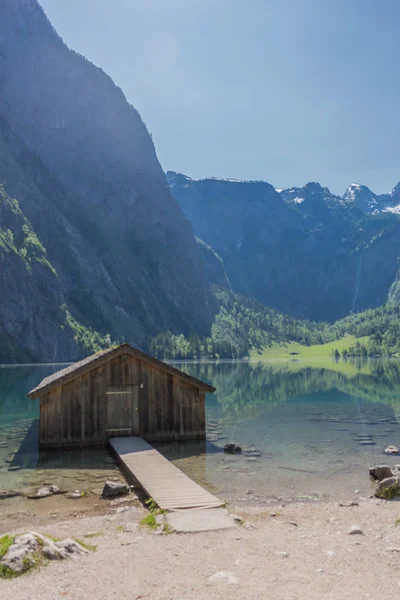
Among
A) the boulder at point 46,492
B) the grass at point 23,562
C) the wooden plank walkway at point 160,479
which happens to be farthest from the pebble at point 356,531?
the boulder at point 46,492

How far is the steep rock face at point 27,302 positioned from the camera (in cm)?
16025

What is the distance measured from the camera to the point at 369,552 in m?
11.6

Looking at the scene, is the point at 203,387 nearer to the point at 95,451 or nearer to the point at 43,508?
the point at 95,451

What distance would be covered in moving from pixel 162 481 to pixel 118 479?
12.3 ft

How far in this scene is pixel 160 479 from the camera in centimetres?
1964

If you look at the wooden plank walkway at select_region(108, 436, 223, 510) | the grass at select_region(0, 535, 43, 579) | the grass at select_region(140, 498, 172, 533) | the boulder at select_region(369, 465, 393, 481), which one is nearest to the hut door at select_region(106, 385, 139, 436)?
the wooden plank walkway at select_region(108, 436, 223, 510)

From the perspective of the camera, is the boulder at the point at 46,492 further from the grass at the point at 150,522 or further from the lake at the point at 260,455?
the grass at the point at 150,522

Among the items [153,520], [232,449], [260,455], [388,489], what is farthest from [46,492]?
[388,489]

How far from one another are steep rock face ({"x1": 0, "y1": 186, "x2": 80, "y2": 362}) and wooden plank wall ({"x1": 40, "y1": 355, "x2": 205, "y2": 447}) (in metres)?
131

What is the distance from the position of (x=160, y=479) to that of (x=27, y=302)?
15968 centimetres

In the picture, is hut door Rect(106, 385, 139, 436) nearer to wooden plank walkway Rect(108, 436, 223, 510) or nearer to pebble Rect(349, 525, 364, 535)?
wooden plank walkway Rect(108, 436, 223, 510)

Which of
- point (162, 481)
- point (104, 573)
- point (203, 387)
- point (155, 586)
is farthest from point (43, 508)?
point (203, 387)

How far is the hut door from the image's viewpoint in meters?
29.5

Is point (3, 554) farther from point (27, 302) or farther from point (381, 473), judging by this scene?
point (27, 302)
